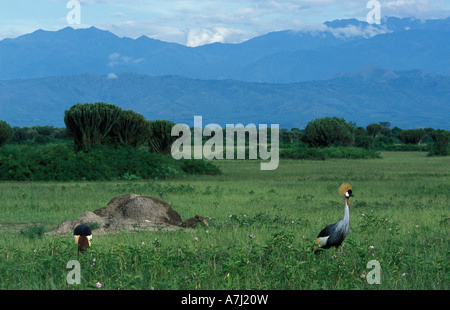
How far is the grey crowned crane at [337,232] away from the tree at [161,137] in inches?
1472

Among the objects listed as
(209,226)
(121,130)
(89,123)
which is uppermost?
(89,123)

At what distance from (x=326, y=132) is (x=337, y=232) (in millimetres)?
61609

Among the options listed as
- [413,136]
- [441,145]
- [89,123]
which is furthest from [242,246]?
[413,136]

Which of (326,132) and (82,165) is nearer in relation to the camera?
(82,165)

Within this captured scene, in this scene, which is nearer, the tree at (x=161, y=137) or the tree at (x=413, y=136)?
the tree at (x=161, y=137)

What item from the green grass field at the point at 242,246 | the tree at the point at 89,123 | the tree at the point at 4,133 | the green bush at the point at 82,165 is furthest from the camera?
the tree at the point at 4,133

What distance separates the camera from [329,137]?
2751 inches

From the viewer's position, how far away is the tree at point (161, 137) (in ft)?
152

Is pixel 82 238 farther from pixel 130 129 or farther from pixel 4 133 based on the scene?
pixel 4 133

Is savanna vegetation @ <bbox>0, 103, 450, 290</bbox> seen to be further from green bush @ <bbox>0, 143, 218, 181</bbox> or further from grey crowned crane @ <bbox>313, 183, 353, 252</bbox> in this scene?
grey crowned crane @ <bbox>313, 183, 353, 252</bbox>

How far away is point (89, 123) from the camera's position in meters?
37.9

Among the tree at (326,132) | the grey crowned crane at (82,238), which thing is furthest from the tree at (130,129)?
the tree at (326,132)

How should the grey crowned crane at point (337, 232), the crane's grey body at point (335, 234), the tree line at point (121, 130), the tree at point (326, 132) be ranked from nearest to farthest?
the grey crowned crane at point (337, 232)
the crane's grey body at point (335, 234)
the tree line at point (121, 130)
the tree at point (326, 132)

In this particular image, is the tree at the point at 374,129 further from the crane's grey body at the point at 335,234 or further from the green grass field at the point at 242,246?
the crane's grey body at the point at 335,234
